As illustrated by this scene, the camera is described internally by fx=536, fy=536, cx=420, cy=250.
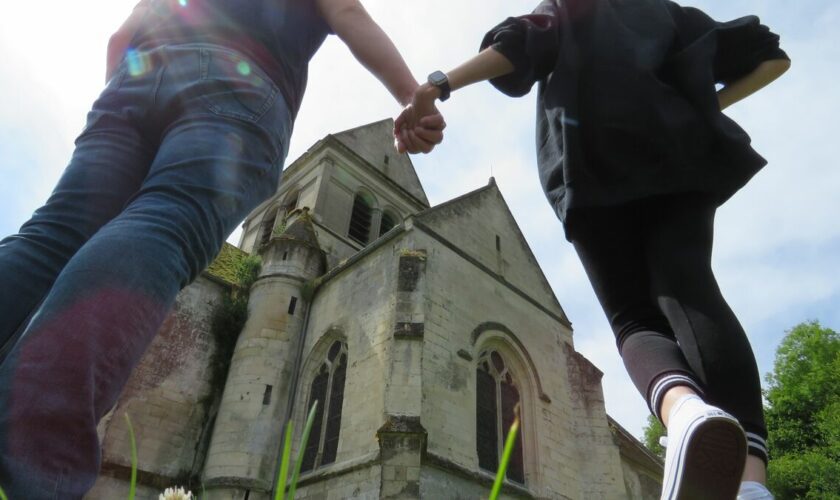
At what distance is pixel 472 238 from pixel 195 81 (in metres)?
13.1

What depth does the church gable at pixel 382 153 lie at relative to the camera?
72.9ft

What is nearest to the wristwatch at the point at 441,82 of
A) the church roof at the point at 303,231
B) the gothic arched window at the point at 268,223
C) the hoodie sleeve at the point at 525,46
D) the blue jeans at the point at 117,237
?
the hoodie sleeve at the point at 525,46

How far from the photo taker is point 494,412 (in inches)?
468

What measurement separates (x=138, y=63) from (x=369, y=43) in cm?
74

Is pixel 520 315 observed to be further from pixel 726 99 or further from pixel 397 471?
pixel 726 99

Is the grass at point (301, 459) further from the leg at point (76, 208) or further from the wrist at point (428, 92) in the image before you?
the wrist at point (428, 92)

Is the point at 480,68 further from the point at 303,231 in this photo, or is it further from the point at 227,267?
the point at 227,267

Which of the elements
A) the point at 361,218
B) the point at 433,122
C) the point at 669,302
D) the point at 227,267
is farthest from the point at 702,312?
the point at 361,218

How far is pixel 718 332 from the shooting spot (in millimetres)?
1480

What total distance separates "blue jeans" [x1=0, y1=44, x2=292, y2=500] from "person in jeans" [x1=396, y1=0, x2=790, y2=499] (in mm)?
765

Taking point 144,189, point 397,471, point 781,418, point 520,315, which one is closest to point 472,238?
point 520,315

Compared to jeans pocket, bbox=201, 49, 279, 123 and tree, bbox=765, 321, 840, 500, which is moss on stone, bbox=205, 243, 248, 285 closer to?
jeans pocket, bbox=201, 49, 279, 123

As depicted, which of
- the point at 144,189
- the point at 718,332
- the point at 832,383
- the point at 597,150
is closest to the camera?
the point at 144,189

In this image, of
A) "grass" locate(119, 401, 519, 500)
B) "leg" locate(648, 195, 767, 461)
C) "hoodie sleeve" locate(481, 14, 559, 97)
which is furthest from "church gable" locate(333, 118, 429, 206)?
"grass" locate(119, 401, 519, 500)
